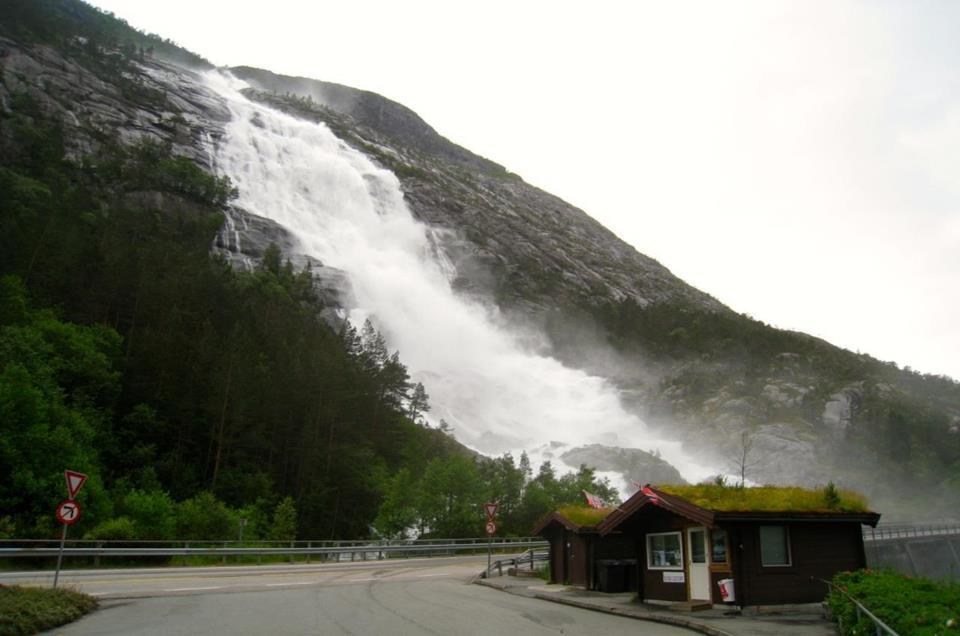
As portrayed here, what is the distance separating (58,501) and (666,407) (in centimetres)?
8571

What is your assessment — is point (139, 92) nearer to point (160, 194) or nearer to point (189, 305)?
point (160, 194)

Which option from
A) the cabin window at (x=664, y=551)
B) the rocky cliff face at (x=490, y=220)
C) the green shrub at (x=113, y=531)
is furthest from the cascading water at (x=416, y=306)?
the cabin window at (x=664, y=551)

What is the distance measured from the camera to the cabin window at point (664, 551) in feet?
59.2

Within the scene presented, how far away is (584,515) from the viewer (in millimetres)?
24750

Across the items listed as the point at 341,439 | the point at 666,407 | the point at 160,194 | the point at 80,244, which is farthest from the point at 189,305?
the point at 666,407

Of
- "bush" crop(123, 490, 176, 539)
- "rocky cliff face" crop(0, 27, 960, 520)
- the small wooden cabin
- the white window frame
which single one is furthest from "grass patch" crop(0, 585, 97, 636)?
"rocky cliff face" crop(0, 27, 960, 520)

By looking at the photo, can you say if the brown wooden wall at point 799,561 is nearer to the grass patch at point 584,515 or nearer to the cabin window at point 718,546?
the cabin window at point 718,546

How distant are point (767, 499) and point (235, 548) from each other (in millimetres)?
24411

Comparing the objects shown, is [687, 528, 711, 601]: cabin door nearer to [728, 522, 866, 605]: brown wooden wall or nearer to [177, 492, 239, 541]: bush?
[728, 522, 866, 605]: brown wooden wall

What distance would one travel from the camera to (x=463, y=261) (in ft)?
414

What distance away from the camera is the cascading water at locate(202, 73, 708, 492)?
294 feet

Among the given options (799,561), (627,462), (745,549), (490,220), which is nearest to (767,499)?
(745,549)

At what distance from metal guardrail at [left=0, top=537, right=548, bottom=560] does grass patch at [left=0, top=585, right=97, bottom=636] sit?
10.1 m

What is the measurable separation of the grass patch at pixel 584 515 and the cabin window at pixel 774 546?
7463mm
